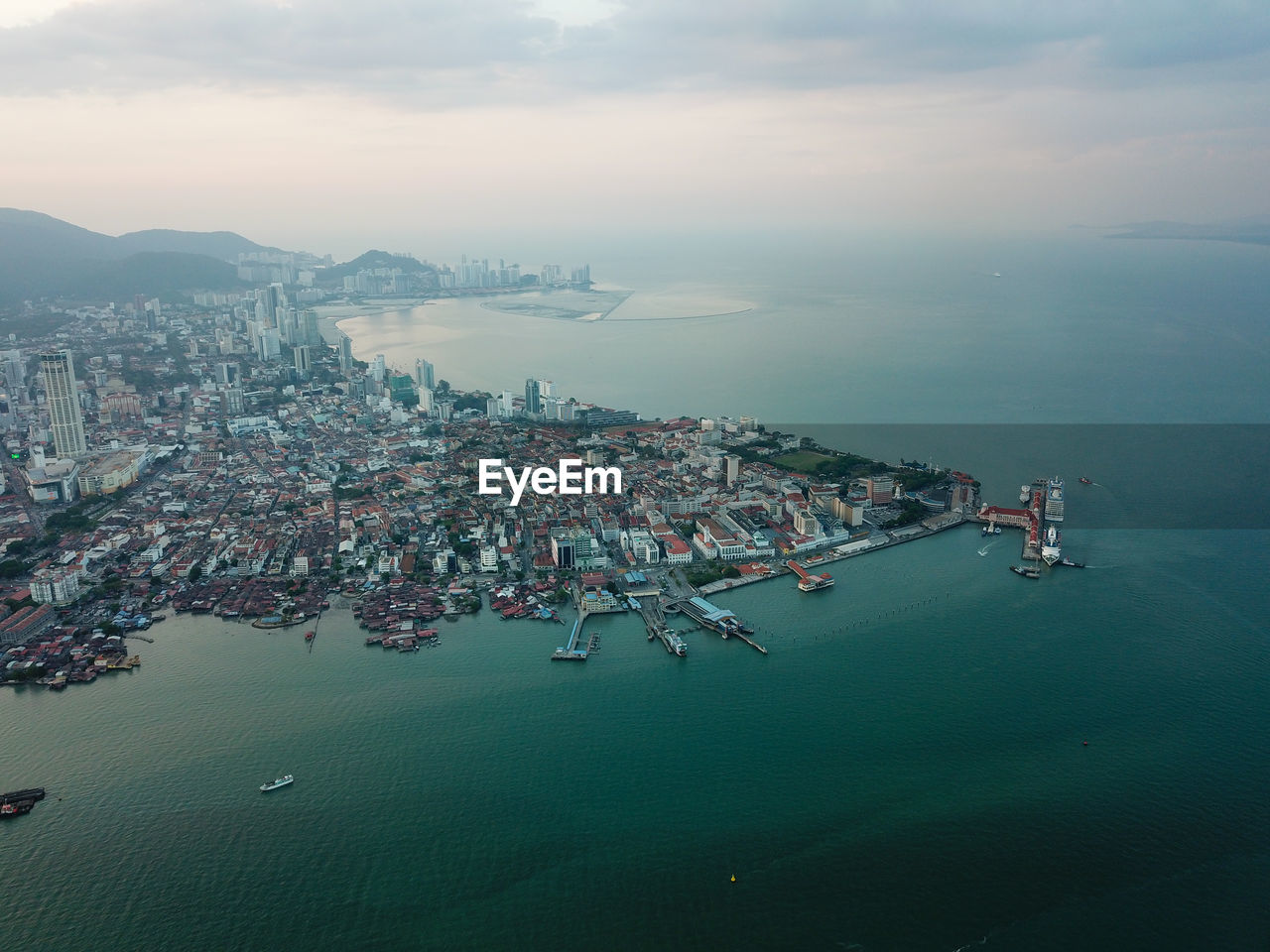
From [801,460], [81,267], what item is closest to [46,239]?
[81,267]

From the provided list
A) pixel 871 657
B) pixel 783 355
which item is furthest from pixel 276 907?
pixel 783 355

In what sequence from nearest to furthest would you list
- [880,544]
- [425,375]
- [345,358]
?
1. [880,544]
2. [425,375]
3. [345,358]

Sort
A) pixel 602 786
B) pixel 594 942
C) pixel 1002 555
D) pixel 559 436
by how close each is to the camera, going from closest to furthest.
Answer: pixel 594 942
pixel 602 786
pixel 1002 555
pixel 559 436

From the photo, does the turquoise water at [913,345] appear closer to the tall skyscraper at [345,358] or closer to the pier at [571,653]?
the tall skyscraper at [345,358]

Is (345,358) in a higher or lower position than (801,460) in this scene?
higher

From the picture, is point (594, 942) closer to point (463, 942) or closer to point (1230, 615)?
point (463, 942)

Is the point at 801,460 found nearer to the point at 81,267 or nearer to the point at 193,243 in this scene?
the point at 81,267

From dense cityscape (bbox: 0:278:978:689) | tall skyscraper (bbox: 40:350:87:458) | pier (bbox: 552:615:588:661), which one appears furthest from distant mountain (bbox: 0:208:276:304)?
pier (bbox: 552:615:588:661)
